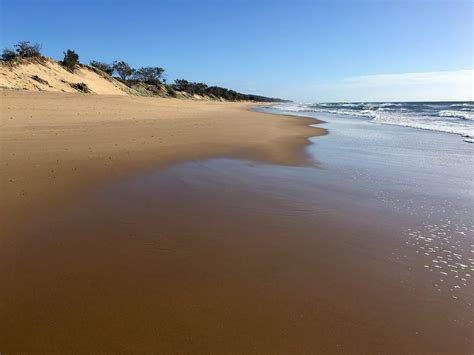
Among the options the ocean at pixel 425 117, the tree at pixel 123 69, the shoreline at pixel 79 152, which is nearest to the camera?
the shoreline at pixel 79 152

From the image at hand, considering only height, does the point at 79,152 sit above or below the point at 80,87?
below

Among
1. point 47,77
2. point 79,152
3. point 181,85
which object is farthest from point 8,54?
point 181,85

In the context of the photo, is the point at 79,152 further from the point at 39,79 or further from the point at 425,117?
the point at 425,117

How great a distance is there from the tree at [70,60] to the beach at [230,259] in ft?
108

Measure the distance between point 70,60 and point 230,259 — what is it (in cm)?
3826

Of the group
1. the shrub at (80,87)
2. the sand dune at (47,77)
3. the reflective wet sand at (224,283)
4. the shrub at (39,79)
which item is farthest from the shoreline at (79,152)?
the shrub at (80,87)

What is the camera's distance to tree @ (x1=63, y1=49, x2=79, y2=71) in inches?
1331

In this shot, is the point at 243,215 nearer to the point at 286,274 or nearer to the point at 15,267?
the point at 286,274

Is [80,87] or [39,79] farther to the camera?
[80,87]

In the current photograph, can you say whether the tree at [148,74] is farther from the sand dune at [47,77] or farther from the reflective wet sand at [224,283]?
the reflective wet sand at [224,283]

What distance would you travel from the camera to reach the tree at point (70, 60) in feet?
111

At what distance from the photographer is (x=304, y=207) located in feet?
13.5

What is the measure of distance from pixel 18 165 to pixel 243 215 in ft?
Answer: 12.8

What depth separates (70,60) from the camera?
34.2m
